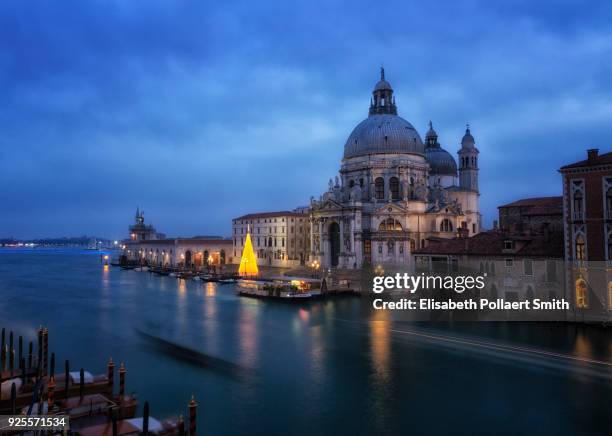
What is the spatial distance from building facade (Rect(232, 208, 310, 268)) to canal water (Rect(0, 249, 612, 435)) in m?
40.6

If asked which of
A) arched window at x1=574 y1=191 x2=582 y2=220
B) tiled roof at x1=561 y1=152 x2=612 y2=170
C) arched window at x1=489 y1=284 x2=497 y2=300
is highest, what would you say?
tiled roof at x1=561 y1=152 x2=612 y2=170

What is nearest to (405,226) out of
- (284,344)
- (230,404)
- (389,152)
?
(389,152)

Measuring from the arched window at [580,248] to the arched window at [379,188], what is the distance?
143 feet

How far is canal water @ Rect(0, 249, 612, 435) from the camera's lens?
18078mm

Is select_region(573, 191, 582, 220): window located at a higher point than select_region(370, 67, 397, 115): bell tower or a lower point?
lower

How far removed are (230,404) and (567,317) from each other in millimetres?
25143

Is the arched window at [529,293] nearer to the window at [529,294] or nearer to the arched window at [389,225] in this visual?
the window at [529,294]

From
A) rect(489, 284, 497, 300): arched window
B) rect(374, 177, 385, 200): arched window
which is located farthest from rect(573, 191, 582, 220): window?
rect(374, 177, 385, 200): arched window

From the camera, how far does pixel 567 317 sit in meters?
32.3

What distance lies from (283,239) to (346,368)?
59.9m

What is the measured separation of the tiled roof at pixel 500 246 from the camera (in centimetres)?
3609

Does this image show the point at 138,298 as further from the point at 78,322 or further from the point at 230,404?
the point at 230,404

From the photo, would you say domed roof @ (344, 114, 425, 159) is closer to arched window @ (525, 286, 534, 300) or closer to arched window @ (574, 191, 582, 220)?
arched window @ (525, 286, 534, 300)

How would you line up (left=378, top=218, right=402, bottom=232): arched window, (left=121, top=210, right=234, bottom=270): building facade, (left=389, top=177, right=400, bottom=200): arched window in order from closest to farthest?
(left=378, top=218, right=402, bottom=232): arched window, (left=389, top=177, right=400, bottom=200): arched window, (left=121, top=210, right=234, bottom=270): building facade
